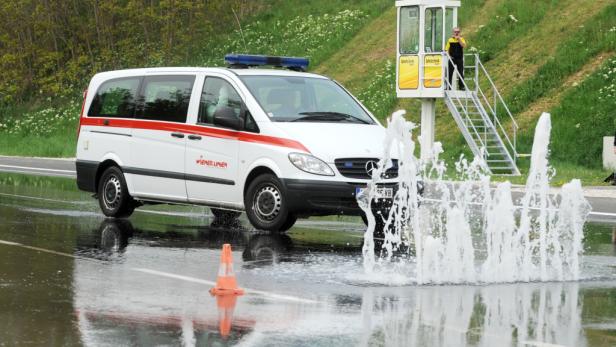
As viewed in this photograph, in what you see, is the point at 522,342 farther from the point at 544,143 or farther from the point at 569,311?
the point at 544,143

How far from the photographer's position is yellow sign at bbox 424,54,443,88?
31359 millimetres

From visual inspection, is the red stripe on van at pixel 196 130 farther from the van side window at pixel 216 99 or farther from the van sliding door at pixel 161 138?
the van side window at pixel 216 99

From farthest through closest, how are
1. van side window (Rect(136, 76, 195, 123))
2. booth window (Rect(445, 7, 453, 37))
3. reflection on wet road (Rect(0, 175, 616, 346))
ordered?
booth window (Rect(445, 7, 453, 37)), van side window (Rect(136, 76, 195, 123)), reflection on wet road (Rect(0, 175, 616, 346))

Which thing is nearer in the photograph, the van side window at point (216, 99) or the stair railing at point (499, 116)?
the van side window at point (216, 99)

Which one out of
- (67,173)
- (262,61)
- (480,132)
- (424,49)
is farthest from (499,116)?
(262,61)

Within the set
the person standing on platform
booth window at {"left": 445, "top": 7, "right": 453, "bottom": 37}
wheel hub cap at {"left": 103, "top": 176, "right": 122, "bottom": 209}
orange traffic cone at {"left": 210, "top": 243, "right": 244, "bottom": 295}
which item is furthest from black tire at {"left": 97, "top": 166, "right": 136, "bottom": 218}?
booth window at {"left": 445, "top": 7, "right": 453, "bottom": 37}

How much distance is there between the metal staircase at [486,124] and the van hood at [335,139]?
13209mm

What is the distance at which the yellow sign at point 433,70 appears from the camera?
3136 cm

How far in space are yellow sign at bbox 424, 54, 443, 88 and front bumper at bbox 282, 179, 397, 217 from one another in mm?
16940

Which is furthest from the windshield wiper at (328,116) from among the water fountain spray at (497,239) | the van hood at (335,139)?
the water fountain spray at (497,239)

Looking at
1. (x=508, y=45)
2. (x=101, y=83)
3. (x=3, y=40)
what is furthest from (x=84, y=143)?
(x=3, y=40)

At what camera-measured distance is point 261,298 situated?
10016 millimetres

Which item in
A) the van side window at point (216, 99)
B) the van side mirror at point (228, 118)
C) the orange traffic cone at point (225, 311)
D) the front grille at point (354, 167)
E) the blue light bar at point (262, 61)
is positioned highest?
the blue light bar at point (262, 61)

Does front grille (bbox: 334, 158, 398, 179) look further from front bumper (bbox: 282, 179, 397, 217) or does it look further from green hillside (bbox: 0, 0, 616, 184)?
green hillside (bbox: 0, 0, 616, 184)
